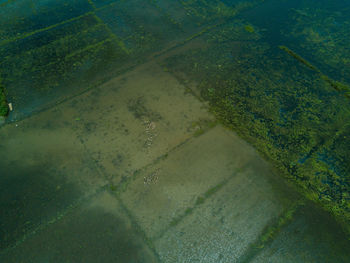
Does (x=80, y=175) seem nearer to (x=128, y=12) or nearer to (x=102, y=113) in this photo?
(x=102, y=113)

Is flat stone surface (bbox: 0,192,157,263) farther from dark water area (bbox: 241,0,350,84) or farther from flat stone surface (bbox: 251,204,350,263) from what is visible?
dark water area (bbox: 241,0,350,84)

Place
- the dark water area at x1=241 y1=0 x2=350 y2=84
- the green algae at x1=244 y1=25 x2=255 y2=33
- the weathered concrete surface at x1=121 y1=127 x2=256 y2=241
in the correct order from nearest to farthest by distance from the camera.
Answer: the weathered concrete surface at x1=121 y1=127 x2=256 y2=241, the dark water area at x1=241 y1=0 x2=350 y2=84, the green algae at x1=244 y1=25 x2=255 y2=33

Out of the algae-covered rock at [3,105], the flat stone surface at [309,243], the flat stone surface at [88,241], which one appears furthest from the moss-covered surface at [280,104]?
the algae-covered rock at [3,105]

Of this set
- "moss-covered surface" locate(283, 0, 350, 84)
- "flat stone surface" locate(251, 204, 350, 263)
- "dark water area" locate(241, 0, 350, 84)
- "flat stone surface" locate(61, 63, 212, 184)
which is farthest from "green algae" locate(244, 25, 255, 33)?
"flat stone surface" locate(251, 204, 350, 263)

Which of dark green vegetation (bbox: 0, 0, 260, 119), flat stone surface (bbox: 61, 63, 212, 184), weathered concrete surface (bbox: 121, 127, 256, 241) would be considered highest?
dark green vegetation (bbox: 0, 0, 260, 119)

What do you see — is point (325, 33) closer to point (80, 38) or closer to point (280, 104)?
point (280, 104)

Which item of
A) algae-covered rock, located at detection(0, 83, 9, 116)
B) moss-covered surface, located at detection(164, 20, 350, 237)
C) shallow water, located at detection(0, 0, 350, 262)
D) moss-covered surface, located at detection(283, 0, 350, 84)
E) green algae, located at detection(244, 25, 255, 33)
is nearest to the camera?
shallow water, located at detection(0, 0, 350, 262)
